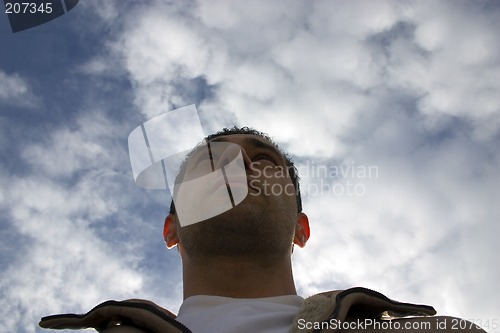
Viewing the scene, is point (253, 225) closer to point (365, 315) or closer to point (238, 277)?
point (238, 277)

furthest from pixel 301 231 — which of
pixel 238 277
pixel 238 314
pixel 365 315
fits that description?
pixel 365 315

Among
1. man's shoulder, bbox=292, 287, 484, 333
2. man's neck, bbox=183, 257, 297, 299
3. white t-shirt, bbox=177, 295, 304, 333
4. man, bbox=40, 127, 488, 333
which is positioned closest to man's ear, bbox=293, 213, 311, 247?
man, bbox=40, 127, 488, 333

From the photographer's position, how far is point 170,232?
4.77 m

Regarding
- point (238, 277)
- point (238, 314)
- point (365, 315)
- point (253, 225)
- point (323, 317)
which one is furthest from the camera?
point (253, 225)

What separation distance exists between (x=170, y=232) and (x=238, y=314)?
2.01m

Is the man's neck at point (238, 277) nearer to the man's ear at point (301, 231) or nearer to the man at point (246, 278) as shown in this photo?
the man at point (246, 278)

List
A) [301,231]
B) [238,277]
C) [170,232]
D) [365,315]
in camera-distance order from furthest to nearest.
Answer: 1. [301,231]
2. [170,232]
3. [238,277]
4. [365,315]

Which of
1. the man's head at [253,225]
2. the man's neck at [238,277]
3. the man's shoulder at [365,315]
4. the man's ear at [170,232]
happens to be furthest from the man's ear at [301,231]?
the man's shoulder at [365,315]

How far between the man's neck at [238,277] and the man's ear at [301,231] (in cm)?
95

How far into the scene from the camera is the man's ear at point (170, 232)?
4.69 m

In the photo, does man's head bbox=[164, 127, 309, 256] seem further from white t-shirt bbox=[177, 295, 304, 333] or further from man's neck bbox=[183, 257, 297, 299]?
white t-shirt bbox=[177, 295, 304, 333]

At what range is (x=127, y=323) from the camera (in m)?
2.58

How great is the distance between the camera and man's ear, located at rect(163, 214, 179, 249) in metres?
4.69

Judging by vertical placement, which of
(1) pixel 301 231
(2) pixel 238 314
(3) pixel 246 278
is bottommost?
(2) pixel 238 314
